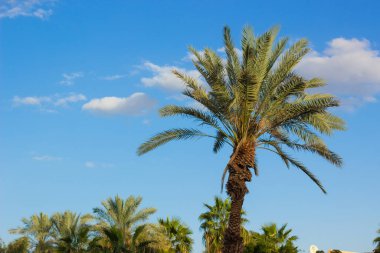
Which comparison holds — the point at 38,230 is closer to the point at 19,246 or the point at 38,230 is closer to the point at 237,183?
the point at 19,246

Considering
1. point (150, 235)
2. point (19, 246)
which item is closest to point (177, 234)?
point (150, 235)

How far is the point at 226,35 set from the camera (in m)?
21.9

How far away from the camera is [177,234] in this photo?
4050 cm

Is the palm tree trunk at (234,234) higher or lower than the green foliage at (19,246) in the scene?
lower

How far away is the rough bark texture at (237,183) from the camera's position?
20422 millimetres

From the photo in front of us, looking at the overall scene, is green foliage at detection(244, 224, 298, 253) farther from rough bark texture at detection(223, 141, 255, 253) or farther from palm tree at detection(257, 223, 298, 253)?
rough bark texture at detection(223, 141, 255, 253)

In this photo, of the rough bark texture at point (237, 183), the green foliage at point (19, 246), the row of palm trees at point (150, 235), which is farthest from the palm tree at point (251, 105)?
the green foliage at point (19, 246)

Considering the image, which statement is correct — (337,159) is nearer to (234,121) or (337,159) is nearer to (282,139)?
(282,139)

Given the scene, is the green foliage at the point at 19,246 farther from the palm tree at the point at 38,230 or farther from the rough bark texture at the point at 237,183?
the rough bark texture at the point at 237,183

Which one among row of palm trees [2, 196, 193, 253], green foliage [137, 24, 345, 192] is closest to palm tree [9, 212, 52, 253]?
row of palm trees [2, 196, 193, 253]

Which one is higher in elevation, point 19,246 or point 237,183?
point 19,246

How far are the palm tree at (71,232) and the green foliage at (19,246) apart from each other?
2989 millimetres

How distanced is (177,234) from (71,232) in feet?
29.0

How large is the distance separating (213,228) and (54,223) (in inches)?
875
